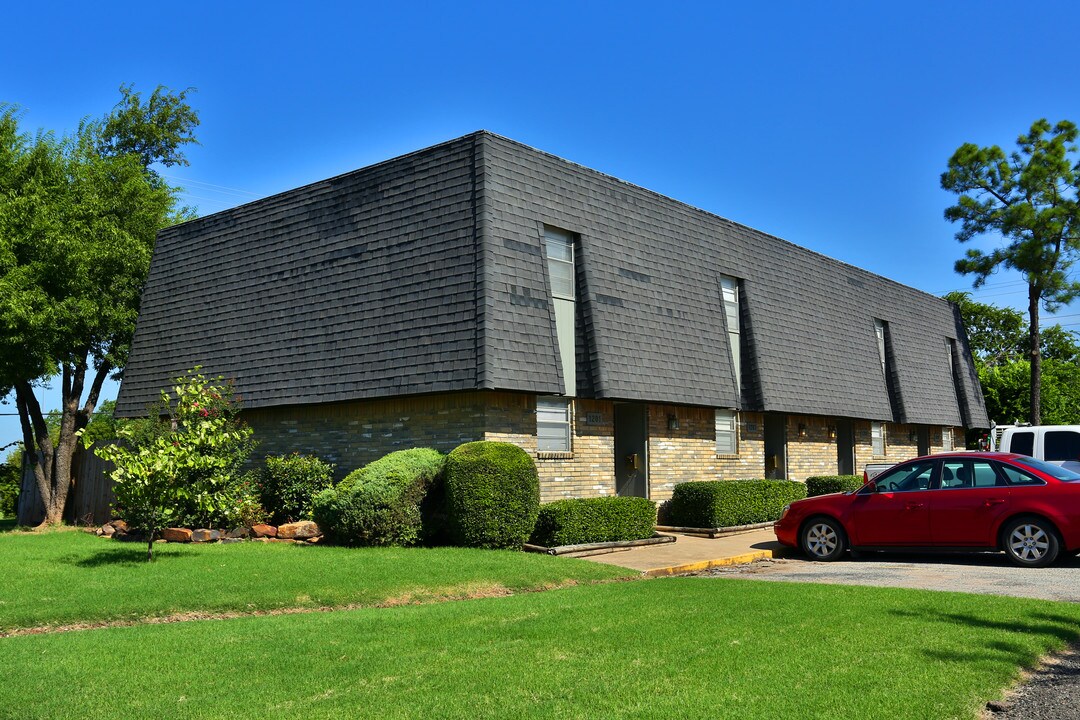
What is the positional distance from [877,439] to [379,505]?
19.8 metres

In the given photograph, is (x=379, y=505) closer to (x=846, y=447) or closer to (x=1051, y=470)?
(x=1051, y=470)

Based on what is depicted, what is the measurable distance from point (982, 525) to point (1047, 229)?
2700 centimetres

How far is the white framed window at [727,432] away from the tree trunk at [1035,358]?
16965 mm

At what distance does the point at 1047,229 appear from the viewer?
35.7m

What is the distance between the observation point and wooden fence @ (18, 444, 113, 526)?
21172mm

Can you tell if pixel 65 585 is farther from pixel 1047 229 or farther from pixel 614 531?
pixel 1047 229

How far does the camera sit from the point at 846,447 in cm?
2798

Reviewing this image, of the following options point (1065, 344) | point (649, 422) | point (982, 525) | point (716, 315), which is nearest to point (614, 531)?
point (649, 422)

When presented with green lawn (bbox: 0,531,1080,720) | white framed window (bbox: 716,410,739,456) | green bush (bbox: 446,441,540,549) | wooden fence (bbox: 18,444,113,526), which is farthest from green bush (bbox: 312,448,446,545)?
white framed window (bbox: 716,410,739,456)

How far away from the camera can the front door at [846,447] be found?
27.8 m

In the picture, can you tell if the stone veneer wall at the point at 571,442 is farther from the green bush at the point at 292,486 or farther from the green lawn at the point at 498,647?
the green lawn at the point at 498,647

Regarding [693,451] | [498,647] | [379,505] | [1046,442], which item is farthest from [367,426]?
[1046,442]

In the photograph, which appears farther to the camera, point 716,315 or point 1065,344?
point 1065,344

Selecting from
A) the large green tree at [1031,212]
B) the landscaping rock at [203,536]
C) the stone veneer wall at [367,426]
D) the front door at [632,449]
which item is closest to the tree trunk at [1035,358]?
the large green tree at [1031,212]
